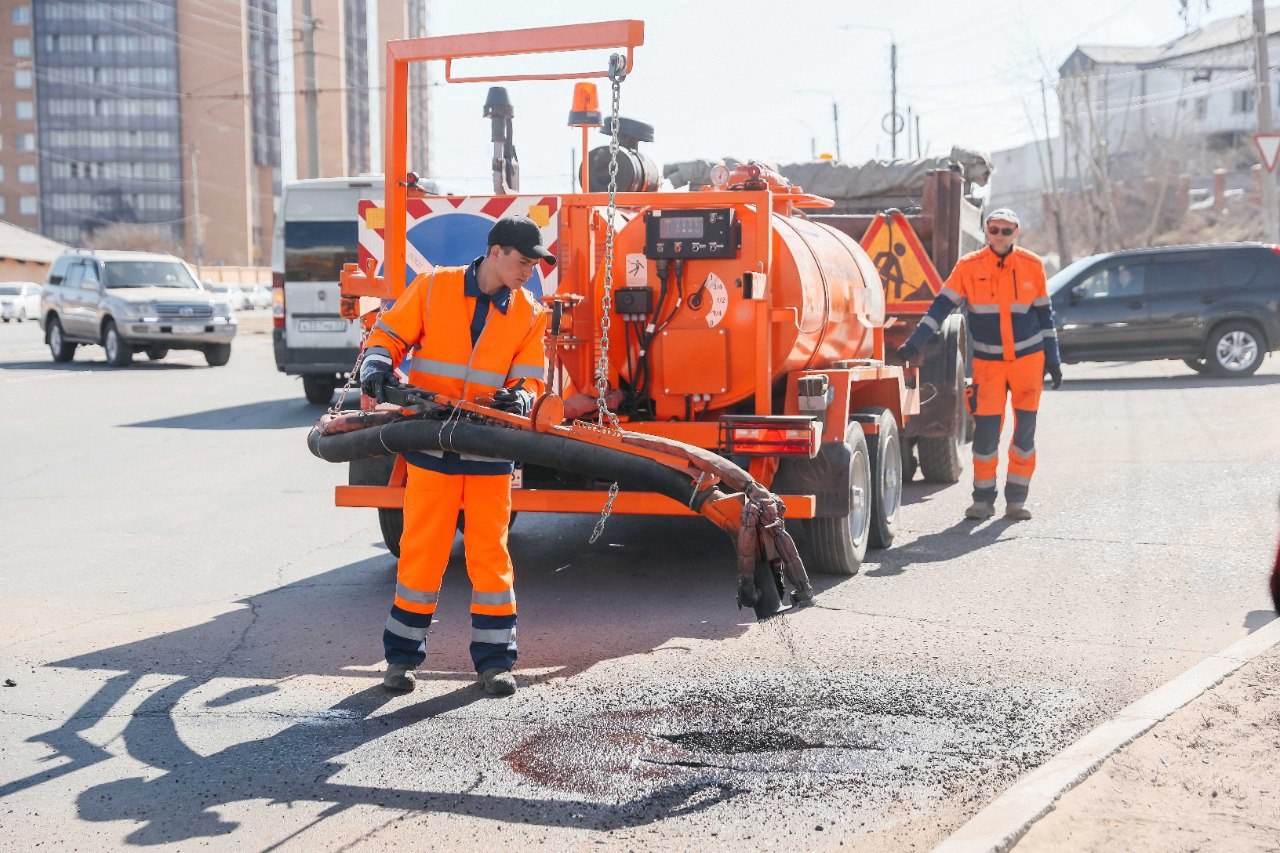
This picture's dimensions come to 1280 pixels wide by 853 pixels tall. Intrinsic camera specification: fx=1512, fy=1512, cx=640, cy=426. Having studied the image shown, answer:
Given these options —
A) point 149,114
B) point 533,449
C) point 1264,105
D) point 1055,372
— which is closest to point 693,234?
point 533,449

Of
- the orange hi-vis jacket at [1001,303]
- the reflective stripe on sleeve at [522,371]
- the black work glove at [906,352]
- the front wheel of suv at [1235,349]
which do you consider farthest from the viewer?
the front wheel of suv at [1235,349]

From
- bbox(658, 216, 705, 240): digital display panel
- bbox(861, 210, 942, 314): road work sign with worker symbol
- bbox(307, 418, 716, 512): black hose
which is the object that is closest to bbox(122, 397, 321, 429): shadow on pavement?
bbox(861, 210, 942, 314): road work sign with worker symbol

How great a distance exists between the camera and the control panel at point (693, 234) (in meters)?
7.35

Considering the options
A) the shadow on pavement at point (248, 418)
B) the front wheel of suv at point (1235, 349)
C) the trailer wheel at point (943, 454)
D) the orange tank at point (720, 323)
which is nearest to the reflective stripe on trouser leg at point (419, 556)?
the orange tank at point (720, 323)

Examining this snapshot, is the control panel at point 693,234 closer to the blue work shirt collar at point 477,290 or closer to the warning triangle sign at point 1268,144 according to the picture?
the blue work shirt collar at point 477,290

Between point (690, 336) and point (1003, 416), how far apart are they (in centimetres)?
320

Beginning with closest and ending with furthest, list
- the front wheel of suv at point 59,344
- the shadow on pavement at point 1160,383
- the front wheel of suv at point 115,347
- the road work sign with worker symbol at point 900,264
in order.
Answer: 1. the road work sign with worker symbol at point 900,264
2. the shadow on pavement at point 1160,383
3. the front wheel of suv at point 115,347
4. the front wheel of suv at point 59,344

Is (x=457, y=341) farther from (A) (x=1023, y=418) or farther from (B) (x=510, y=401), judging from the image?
(A) (x=1023, y=418)

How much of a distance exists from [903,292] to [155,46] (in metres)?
127

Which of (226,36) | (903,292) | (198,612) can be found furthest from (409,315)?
(226,36)

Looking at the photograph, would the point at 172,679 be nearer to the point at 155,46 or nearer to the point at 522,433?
the point at 522,433

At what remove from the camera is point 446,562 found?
5617 mm

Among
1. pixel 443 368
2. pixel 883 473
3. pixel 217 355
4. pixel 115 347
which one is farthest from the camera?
pixel 217 355

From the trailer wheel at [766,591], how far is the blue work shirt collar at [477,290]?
4.44ft
